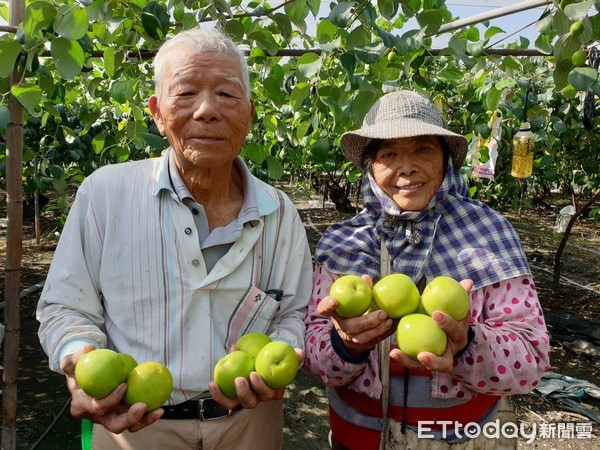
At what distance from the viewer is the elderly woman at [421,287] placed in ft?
4.34

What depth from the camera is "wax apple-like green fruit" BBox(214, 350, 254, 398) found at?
48.1 inches

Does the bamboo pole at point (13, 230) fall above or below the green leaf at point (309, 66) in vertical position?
below

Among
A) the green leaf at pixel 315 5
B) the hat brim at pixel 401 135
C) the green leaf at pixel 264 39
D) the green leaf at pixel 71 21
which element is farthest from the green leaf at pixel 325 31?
the green leaf at pixel 71 21

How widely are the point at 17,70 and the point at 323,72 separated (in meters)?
1.21

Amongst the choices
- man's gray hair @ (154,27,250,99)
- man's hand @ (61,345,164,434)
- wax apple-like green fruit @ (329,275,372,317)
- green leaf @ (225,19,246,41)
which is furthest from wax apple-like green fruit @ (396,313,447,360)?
green leaf @ (225,19,246,41)

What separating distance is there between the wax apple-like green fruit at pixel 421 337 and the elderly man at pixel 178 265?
0.28 meters

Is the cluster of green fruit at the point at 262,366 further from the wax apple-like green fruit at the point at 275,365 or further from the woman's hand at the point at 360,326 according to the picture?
the woman's hand at the point at 360,326

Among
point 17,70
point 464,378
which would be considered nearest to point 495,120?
point 464,378

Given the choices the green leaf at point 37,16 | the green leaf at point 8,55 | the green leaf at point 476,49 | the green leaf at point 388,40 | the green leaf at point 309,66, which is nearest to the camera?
the green leaf at point 37,16

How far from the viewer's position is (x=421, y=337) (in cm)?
121

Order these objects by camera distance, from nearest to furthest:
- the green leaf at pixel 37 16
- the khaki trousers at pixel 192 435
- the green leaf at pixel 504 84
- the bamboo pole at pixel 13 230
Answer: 1. the khaki trousers at pixel 192 435
2. the green leaf at pixel 37 16
3. the bamboo pole at pixel 13 230
4. the green leaf at pixel 504 84

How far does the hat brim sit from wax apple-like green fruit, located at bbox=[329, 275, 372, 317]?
0.42 meters

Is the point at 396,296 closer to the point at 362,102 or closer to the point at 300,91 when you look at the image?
the point at 362,102

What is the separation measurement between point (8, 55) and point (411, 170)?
134cm
